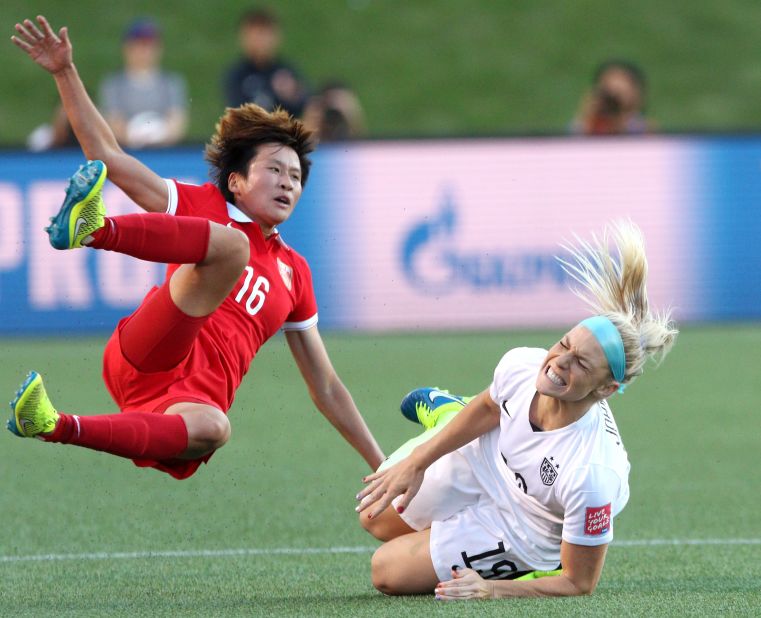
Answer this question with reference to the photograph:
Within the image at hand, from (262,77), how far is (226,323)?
8.18 meters

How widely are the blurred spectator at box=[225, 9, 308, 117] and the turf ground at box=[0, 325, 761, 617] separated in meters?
3.57

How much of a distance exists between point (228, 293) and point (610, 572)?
5.65 feet

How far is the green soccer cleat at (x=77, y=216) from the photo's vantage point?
14.8 feet

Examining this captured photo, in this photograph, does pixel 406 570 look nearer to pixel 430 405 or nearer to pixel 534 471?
pixel 534 471

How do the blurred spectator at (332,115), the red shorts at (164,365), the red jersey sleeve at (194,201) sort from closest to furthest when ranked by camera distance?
the red shorts at (164,365) → the red jersey sleeve at (194,201) → the blurred spectator at (332,115)

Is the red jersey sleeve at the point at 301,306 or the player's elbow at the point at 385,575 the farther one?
the red jersey sleeve at the point at 301,306

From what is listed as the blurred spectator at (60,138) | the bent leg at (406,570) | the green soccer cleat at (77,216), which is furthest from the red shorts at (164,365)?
the blurred spectator at (60,138)

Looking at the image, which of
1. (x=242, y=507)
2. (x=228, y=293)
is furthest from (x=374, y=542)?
(x=228, y=293)

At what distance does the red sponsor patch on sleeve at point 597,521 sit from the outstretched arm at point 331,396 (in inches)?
54.3

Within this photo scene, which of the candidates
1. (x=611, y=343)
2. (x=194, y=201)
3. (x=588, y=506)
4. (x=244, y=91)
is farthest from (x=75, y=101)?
(x=244, y=91)

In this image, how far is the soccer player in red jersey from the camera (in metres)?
4.68

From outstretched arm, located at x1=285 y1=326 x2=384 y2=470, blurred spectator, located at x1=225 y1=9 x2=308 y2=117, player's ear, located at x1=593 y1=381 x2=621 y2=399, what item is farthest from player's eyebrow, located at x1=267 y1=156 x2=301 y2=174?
blurred spectator, located at x1=225 y1=9 x2=308 y2=117

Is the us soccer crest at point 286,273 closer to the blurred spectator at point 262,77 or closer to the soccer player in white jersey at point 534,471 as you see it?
the soccer player in white jersey at point 534,471

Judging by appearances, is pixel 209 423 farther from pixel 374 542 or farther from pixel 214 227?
pixel 374 542
